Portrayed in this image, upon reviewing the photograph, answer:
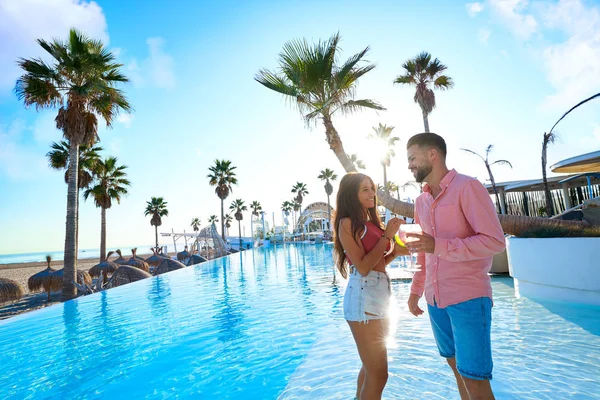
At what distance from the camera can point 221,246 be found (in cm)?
3130

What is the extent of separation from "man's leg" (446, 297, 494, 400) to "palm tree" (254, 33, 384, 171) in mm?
6063

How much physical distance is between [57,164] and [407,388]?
21392 millimetres

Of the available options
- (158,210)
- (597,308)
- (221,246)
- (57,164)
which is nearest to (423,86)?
(597,308)

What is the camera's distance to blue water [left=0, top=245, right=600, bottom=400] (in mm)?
3653

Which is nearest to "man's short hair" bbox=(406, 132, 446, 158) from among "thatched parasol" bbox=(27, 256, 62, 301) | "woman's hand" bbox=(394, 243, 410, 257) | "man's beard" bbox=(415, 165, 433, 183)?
"man's beard" bbox=(415, 165, 433, 183)

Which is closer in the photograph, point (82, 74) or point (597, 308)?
point (597, 308)

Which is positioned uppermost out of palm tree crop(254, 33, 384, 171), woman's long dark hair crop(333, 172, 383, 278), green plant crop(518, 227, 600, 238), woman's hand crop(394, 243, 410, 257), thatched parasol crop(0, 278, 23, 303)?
palm tree crop(254, 33, 384, 171)

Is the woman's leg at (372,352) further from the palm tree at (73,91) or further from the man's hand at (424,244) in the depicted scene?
the palm tree at (73,91)

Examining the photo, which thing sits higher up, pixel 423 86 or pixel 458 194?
pixel 423 86

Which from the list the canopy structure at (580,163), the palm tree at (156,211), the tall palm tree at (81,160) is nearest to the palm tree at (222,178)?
the palm tree at (156,211)

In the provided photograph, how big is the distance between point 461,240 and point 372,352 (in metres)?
0.94

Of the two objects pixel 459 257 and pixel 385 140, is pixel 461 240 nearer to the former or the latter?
pixel 459 257

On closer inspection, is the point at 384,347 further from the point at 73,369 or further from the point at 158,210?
the point at 158,210

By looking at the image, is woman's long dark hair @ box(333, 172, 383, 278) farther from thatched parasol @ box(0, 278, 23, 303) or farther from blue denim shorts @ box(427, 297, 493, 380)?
thatched parasol @ box(0, 278, 23, 303)
